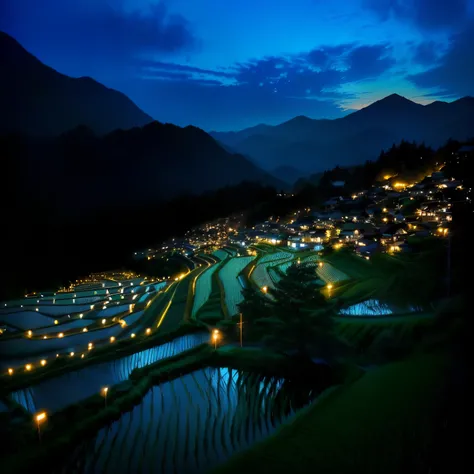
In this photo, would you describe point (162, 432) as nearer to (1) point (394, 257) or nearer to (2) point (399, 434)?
(2) point (399, 434)

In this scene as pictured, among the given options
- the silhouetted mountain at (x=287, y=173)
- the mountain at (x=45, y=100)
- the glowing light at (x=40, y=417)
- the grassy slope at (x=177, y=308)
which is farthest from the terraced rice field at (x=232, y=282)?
the silhouetted mountain at (x=287, y=173)

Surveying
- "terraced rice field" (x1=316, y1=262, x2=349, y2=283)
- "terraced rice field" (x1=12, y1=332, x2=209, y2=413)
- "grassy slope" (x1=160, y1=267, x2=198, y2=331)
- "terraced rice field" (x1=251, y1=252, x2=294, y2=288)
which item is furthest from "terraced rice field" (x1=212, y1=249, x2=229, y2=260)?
"terraced rice field" (x1=12, y1=332, x2=209, y2=413)

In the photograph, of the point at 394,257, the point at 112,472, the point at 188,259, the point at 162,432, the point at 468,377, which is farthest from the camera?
the point at 188,259

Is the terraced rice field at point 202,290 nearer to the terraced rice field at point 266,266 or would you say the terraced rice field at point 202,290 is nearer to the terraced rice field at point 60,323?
the terraced rice field at point 266,266

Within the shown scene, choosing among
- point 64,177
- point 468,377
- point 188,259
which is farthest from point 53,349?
point 64,177

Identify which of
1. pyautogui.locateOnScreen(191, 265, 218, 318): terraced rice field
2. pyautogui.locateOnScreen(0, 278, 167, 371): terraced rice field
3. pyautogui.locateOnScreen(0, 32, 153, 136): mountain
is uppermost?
pyautogui.locateOnScreen(0, 32, 153, 136): mountain

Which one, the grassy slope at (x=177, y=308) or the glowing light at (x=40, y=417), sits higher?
the glowing light at (x=40, y=417)

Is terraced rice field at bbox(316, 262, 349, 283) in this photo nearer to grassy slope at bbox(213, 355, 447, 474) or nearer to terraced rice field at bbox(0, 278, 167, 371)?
terraced rice field at bbox(0, 278, 167, 371)
